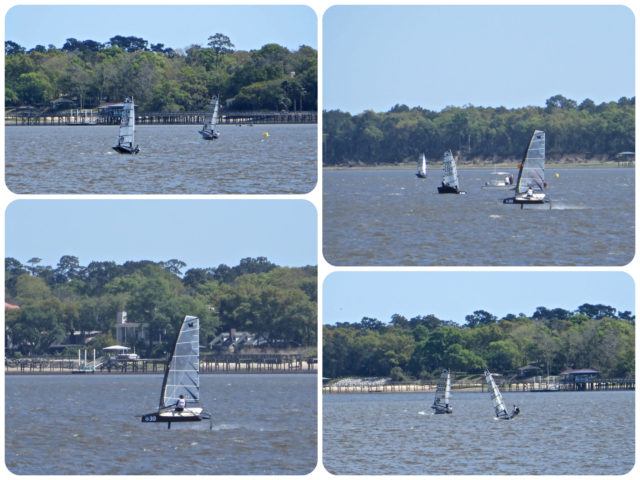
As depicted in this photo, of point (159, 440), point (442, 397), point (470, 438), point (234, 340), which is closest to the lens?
point (159, 440)

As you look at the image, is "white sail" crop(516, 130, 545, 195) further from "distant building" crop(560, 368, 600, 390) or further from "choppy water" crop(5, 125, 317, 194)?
"distant building" crop(560, 368, 600, 390)

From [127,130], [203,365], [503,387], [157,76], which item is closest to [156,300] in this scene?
[203,365]

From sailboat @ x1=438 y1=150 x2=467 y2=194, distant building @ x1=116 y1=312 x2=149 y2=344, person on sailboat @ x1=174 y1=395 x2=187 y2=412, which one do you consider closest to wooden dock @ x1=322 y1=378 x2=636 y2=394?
person on sailboat @ x1=174 y1=395 x2=187 y2=412

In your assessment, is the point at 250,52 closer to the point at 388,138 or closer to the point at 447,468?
the point at 388,138

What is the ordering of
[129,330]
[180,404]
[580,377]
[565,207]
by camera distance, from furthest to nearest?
[129,330] < [580,377] < [565,207] < [180,404]

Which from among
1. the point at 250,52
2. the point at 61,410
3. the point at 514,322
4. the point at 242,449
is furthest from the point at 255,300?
the point at 242,449

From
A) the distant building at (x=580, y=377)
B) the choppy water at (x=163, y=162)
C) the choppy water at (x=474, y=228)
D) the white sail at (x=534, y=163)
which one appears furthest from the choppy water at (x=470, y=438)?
the choppy water at (x=163, y=162)

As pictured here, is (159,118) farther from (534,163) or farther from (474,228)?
(474,228)
